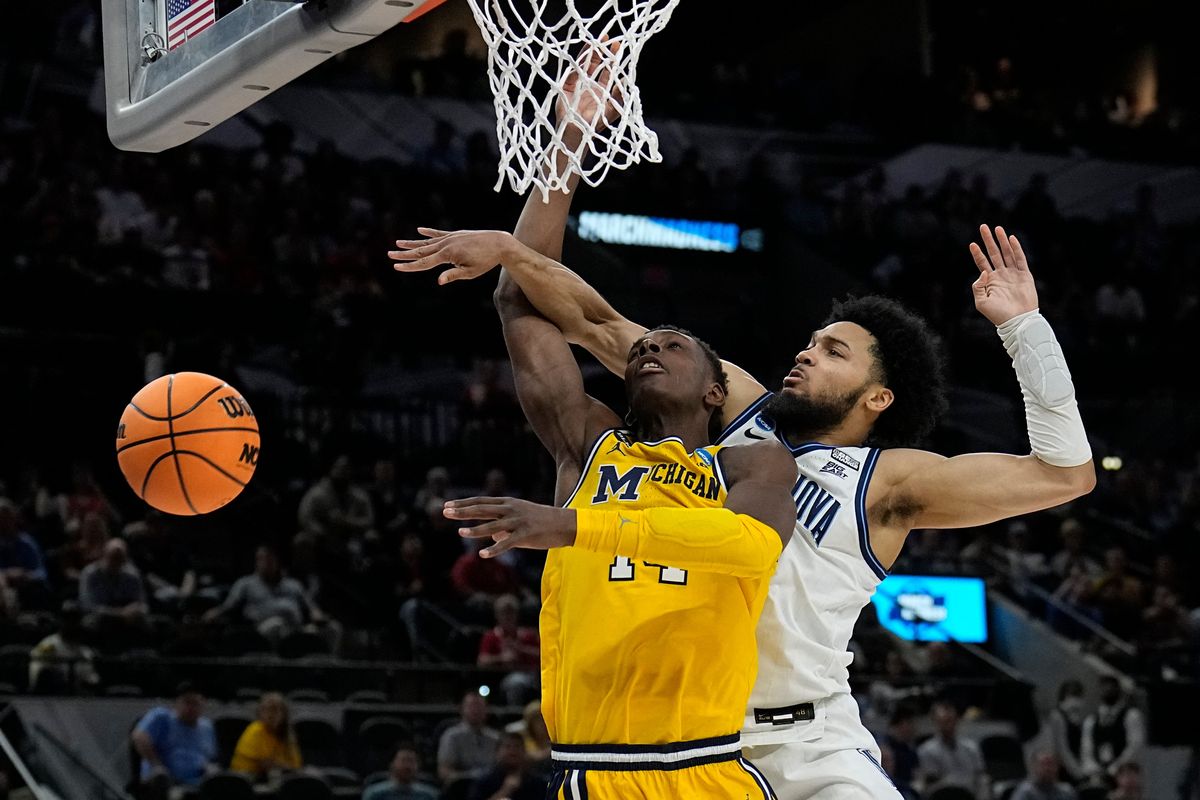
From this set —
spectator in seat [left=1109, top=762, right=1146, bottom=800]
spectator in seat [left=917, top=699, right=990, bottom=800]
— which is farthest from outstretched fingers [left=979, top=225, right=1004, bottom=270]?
spectator in seat [left=1109, top=762, right=1146, bottom=800]

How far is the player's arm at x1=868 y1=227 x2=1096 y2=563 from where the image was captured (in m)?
4.29

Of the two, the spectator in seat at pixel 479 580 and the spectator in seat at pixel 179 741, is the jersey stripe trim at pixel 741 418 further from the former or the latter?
the spectator in seat at pixel 479 580

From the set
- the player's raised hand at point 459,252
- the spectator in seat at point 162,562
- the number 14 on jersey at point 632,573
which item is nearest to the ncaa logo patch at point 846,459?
the number 14 on jersey at point 632,573

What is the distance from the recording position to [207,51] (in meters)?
4.29

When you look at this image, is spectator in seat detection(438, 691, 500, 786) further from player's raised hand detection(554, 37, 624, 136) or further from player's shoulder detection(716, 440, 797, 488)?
player's shoulder detection(716, 440, 797, 488)

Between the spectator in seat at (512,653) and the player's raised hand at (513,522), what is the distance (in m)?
6.99

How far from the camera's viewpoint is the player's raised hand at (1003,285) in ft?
14.6

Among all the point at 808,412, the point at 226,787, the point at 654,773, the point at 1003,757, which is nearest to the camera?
the point at 654,773

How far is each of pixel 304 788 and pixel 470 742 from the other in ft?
4.33

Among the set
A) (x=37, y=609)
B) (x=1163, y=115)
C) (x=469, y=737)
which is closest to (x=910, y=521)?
(x=469, y=737)

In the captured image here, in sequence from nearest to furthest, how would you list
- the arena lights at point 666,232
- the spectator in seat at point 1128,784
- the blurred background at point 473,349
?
the blurred background at point 473,349 < the spectator in seat at point 1128,784 < the arena lights at point 666,232

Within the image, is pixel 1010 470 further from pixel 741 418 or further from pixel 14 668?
pixel 14 668

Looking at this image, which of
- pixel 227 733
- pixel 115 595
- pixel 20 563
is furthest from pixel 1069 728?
pixel 20 563

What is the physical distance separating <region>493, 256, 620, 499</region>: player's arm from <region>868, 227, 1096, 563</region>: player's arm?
807 mm
